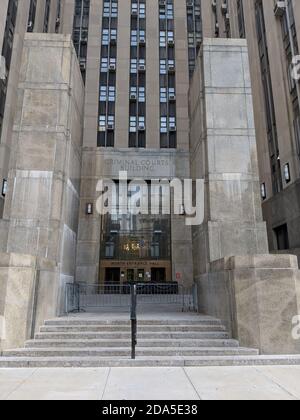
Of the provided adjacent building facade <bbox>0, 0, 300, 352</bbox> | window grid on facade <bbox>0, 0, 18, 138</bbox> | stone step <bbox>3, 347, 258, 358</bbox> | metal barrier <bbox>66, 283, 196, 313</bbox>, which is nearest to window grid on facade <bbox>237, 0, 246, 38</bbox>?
adjacent building facade <bbox>0, 0, 300, 352</bbox>

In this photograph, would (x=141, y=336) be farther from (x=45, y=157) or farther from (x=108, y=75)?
(x=108, y=75)

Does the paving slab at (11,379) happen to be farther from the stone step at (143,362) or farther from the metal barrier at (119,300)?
the metal barrier at (119,300)

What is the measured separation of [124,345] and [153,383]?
2.51 meters

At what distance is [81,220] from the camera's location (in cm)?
2311

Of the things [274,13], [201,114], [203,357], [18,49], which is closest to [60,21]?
[18,49]

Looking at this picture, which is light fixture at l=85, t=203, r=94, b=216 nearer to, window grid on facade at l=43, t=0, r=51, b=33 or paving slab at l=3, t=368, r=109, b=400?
paving slab at l=3, t=368, r=109, b=400

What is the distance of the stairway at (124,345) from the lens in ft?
22.8

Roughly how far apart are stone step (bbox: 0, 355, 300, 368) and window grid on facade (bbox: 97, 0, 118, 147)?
77.3ft

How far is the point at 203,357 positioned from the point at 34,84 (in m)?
11.7

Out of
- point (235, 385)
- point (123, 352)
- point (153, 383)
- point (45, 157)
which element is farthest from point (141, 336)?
point (45, 157)

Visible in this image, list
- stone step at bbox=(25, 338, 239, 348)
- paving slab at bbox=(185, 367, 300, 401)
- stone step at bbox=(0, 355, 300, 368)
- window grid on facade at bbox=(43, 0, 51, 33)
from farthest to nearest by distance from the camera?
window grid on facade at bbox=(43, 0, 51, 33), stone step at bbox=(25, 338, 239, 348), stone step at bbox=(0, 355, 300, 368), paving slab at bbox=(185, 367, 300, 401)

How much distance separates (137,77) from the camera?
31.0m

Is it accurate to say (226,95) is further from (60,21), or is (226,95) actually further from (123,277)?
(60,21)

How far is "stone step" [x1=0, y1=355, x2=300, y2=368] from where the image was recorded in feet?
22.6
